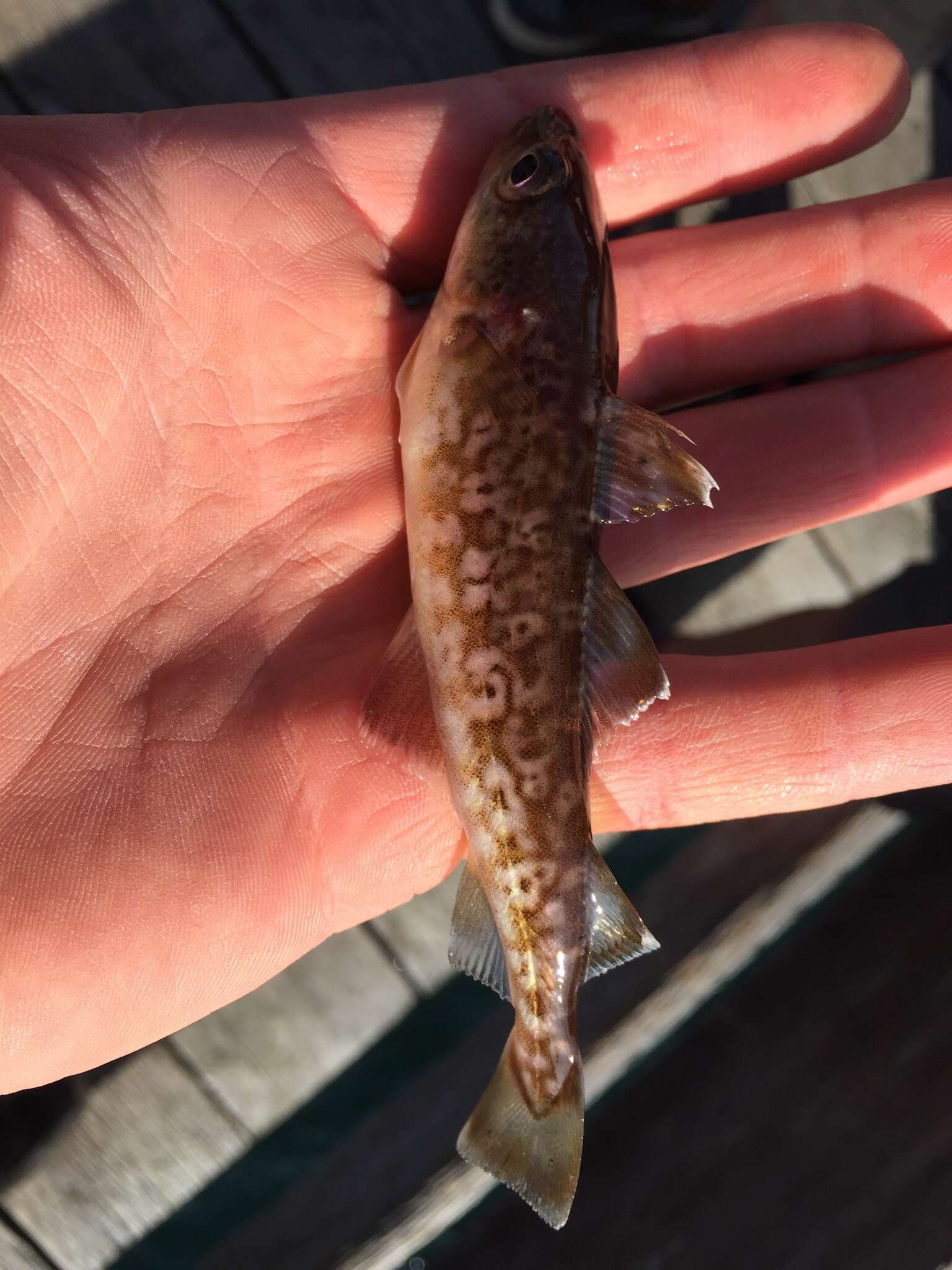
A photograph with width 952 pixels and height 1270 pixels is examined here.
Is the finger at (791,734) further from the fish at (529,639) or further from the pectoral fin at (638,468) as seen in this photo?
the pectoral fin at (638,468)

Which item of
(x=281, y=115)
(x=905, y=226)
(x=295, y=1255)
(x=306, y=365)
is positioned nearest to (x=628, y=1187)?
(x=295, y=1255)

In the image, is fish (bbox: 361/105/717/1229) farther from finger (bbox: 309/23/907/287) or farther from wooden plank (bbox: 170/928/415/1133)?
wooden plank (bbox: 170/928/415/1133)

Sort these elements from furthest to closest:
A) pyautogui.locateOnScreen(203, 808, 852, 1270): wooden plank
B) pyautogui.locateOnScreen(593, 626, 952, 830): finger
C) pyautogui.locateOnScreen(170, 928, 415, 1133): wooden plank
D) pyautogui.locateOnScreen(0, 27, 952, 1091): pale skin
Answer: pyautogui.locateOnScreen(170, 928, 415, 1133): wooden plank, pyautogui.locateOnScreen(203, 808, 852, 1270): wooden plank, pyautogui.locateOnScreen(593, 626, 952, 830): finger, pyautogui.locateOnScreen(0, 27, 952, 1091): pale skin

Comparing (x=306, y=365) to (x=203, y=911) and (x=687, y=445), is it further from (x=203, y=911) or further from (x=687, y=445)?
(x=203, y=911)

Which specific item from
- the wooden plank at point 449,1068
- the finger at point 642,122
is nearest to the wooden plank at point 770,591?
the wooden plank at point 449,1068

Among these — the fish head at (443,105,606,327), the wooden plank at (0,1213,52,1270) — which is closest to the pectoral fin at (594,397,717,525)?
the fish head at (443,105,606,327)
